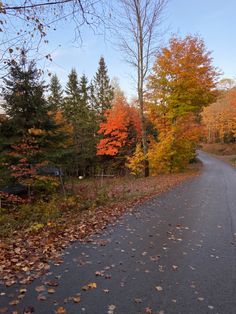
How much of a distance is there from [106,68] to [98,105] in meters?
8.23

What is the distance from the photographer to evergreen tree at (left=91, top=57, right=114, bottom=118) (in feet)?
149

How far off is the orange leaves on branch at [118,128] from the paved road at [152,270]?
1697 centimetres

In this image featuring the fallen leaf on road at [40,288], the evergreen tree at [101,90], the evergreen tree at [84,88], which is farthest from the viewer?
the evergreen tree at [101,90]

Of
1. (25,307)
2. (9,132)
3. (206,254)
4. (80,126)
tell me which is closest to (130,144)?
(80,126)

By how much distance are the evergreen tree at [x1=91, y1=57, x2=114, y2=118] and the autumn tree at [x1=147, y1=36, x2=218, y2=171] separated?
26701 millimetres

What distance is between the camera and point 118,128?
24.3 meters

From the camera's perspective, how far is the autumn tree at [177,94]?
59.6 feet

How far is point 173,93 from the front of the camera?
18.7 meters

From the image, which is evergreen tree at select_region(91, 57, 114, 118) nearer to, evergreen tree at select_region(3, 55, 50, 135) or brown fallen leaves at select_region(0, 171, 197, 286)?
evergreen tree at select_region(3, 55, 50, 135)

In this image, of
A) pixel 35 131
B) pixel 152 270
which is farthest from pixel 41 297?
pixel 35 131

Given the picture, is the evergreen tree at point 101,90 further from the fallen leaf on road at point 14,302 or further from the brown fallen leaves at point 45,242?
the fallen leaf on road at point 14,302

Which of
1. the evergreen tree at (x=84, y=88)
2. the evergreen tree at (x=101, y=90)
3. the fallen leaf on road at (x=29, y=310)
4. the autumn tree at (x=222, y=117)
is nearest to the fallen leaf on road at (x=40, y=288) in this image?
the fallen leaf on road at (x=29, y=310)

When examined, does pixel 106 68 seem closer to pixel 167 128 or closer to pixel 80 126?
pixel 80 126

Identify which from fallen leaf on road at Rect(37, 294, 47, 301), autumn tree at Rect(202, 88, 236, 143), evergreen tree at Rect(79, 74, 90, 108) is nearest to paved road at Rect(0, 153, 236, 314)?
fallen leaf on road at Rect(37, 294, 47, 301)
